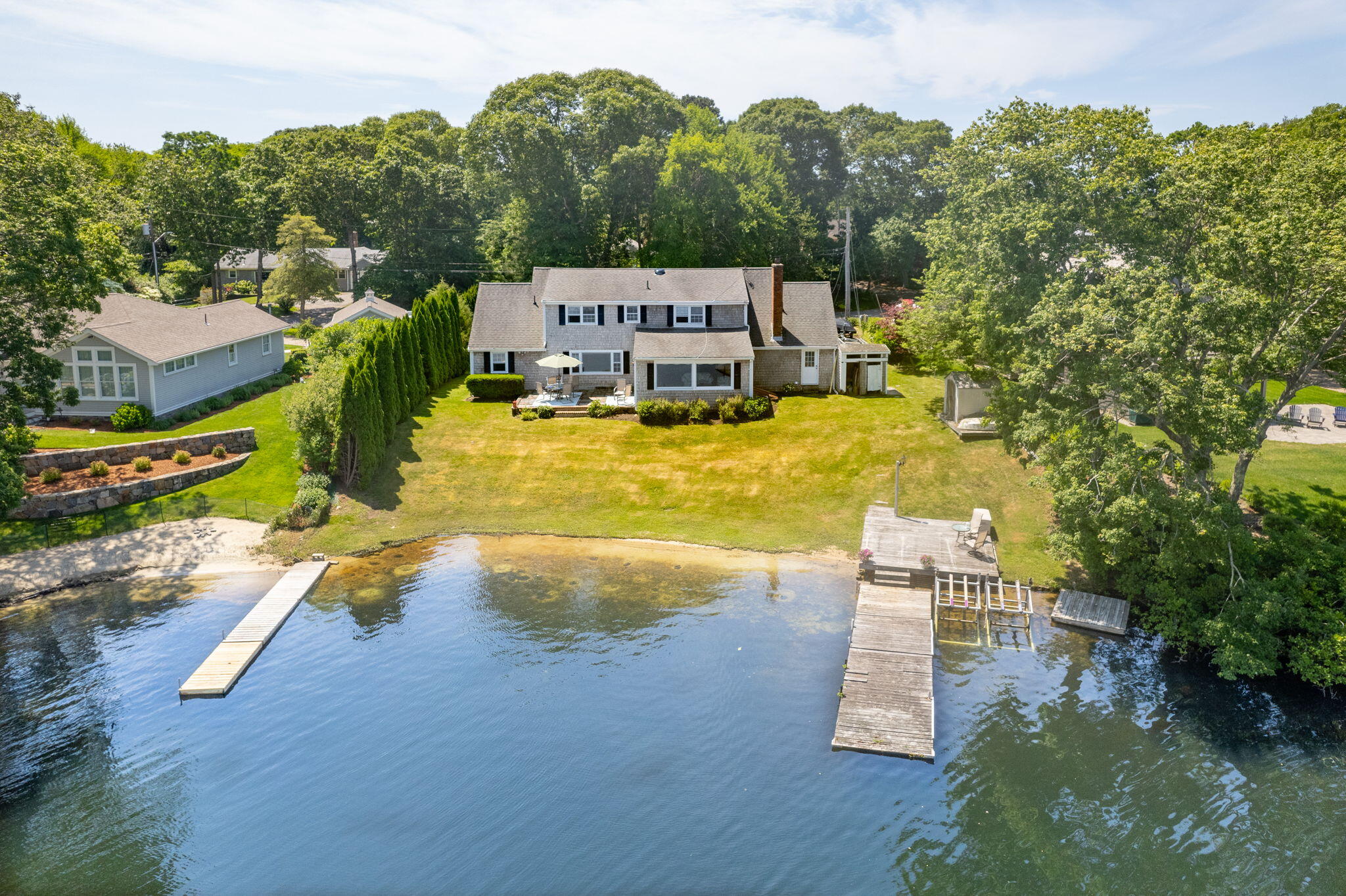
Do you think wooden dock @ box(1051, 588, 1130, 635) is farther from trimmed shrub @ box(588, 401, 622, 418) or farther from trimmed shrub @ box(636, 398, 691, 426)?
trimmed shrub @ box(588, 401, 622, 418)

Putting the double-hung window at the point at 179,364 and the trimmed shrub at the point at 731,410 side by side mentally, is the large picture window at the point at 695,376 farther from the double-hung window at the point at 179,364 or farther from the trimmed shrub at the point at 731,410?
the double-hung window at the point at 179,364

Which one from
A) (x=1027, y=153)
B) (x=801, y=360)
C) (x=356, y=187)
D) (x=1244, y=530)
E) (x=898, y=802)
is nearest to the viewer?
(x=898, y=802)

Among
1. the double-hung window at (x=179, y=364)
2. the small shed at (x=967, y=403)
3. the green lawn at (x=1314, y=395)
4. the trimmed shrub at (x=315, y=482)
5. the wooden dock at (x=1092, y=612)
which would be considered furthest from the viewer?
the double-hung window at (x=179, y=364)

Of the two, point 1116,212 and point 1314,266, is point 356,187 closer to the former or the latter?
point 1116,212

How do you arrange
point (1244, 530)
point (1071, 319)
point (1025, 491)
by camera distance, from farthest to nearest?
1. point (1025, 491)
2. point (1071, 319)
3. point (1244, 530)

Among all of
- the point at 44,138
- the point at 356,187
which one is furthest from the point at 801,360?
the point at 356,187

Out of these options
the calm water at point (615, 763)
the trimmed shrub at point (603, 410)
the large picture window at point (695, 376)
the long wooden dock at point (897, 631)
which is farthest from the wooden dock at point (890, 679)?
the large picture window at point (695, 376)
